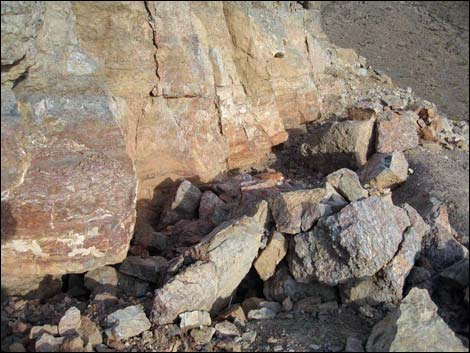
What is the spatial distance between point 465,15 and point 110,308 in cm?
1855

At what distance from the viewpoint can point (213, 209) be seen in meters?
5.10

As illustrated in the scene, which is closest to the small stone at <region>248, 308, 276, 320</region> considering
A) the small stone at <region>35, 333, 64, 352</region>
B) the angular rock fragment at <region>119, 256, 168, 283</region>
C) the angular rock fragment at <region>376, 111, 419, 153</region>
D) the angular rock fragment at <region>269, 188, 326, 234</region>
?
the angular rock fragment at <region>269, 188, 326, 234</region>

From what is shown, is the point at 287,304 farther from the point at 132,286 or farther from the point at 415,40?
the point at 415,40

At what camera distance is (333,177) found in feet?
14.8

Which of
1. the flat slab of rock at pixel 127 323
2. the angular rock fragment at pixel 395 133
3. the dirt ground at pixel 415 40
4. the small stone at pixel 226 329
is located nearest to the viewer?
the flat slab of rock at pixel 127 323

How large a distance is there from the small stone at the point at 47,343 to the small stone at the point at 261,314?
138cm

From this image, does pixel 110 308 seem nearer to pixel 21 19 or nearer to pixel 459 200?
pixel 21 19

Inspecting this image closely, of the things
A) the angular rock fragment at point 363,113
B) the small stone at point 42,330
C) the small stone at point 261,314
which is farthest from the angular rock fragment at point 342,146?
the small stone at point 42,330

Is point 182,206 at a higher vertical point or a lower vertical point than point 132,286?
higher

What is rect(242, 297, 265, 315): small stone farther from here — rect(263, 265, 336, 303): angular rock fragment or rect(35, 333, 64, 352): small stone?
rect(35, 333, 64, 352): small stone

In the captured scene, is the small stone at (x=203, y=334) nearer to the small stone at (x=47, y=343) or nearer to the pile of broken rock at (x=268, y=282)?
the pile of broken rock at (x=268, y=282)

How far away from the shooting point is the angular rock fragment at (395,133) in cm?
633

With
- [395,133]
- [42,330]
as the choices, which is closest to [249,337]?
[42,330]

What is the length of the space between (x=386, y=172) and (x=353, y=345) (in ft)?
9.71
